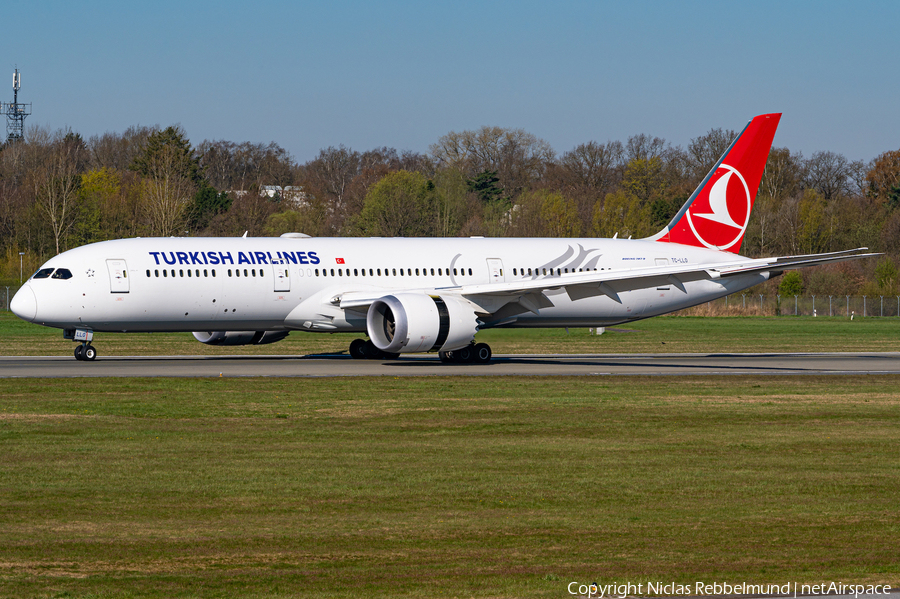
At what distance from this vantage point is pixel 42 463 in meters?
14.4

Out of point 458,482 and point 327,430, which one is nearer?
point 458,482

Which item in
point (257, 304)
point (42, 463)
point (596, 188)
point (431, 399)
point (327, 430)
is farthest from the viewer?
point (596, 188)

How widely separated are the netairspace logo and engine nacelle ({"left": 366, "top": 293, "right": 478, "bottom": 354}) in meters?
22.3

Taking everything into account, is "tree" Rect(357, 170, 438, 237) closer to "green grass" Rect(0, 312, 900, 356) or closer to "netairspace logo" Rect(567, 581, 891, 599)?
"green grass" Rect(0, 312, 900, 356)

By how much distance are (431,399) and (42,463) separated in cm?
980

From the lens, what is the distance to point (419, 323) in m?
30.9

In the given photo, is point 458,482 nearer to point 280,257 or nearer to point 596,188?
point 280,257

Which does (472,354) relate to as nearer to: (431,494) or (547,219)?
(431,494)

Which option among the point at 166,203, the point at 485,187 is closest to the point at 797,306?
the point at 166,203

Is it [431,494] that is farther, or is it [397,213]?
[397,213]

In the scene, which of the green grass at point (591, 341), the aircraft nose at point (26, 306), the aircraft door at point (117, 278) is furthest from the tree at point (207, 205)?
the aircraft nose at point (26, 306)

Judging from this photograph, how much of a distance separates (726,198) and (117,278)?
2144 cm

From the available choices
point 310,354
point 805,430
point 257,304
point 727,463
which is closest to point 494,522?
point 727,463

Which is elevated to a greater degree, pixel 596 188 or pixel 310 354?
pixel 596 188
